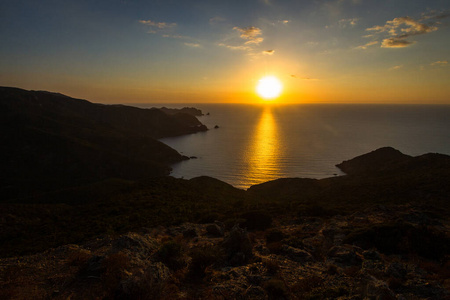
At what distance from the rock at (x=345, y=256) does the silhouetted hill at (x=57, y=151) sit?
280 ft

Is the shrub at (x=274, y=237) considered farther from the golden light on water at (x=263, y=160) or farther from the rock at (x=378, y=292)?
the golden light on water at (x=263, y=160)

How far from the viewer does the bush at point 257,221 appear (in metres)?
22.0

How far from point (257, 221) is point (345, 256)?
9.93 meters

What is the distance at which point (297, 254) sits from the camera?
1445 centimetres

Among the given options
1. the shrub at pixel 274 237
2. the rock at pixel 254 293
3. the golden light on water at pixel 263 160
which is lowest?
the golden light on water at pixel 263 160

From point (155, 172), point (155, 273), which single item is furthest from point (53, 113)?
point (155, 273)

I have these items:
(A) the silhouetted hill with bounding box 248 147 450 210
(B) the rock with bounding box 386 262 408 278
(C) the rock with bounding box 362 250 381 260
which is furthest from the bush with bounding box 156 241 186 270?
(A) the silhouetted hill with bounding box 248 147 450 210

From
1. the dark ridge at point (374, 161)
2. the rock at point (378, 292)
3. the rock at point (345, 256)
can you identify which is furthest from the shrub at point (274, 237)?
the dark ridge at point (374, 161)

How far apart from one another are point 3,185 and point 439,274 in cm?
10100

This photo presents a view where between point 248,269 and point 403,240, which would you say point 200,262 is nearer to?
point 248,269

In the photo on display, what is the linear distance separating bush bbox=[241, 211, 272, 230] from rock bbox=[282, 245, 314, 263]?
6.55m

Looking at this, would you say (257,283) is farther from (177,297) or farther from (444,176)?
(444,176)

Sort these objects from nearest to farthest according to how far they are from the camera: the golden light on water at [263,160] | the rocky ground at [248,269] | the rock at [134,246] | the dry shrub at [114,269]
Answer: the dry shrub at [114,269] < the rocky ground at [248,269] < the rock at [134,246] < the golden light on water at [263,160]

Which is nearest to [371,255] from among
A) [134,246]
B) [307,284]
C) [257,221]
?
[307,284]
